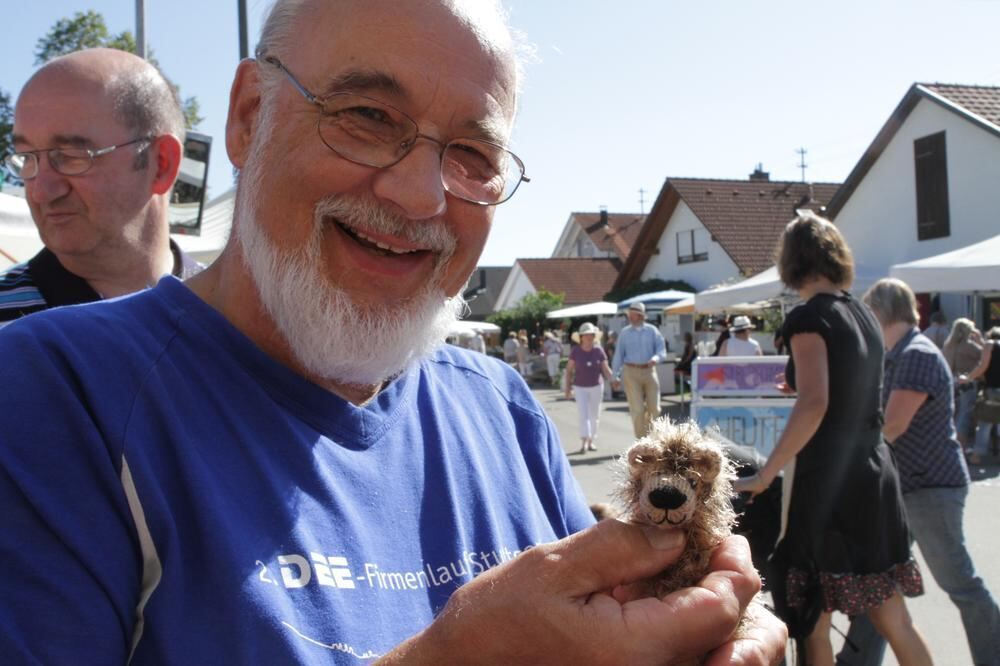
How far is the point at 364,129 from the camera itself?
1.52m

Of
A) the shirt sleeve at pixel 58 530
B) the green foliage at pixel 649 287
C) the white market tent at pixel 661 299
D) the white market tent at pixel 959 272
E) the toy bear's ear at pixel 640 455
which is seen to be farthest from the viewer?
the green foliage at pixel 649 287

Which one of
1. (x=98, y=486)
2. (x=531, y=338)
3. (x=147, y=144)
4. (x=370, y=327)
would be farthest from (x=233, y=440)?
(x=531, y=338)

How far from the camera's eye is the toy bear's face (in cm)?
110

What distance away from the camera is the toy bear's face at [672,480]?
1.10 meters

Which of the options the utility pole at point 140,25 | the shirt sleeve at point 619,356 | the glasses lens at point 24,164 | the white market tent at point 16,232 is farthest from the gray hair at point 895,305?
the utility pole at point 140,25

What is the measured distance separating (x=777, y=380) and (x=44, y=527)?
6198 mm

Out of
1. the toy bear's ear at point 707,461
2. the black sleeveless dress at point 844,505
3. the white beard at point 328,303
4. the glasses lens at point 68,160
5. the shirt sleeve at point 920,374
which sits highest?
the glasses lens at point 68,160

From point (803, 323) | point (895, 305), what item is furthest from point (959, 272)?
A: point (803, 323)

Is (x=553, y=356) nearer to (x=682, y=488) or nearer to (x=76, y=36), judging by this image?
(x=76, y=36)

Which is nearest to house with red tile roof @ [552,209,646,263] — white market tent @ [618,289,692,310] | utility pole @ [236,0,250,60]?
white market tent @ [618,289,692,310]

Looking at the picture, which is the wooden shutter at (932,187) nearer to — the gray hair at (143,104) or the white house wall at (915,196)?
the white house wall at (915,196)

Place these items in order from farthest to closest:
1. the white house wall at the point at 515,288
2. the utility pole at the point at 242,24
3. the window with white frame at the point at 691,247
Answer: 1. the white house wall at the point at 515,288
2. the window with white frame at the point at 691,247
3. the utility pole at the point at 242,24

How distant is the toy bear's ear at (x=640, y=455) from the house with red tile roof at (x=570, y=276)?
142 ft

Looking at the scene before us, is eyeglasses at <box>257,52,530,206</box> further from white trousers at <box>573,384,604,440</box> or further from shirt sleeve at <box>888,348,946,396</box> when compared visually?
white trousers at <box>573,384,604,440</box>
